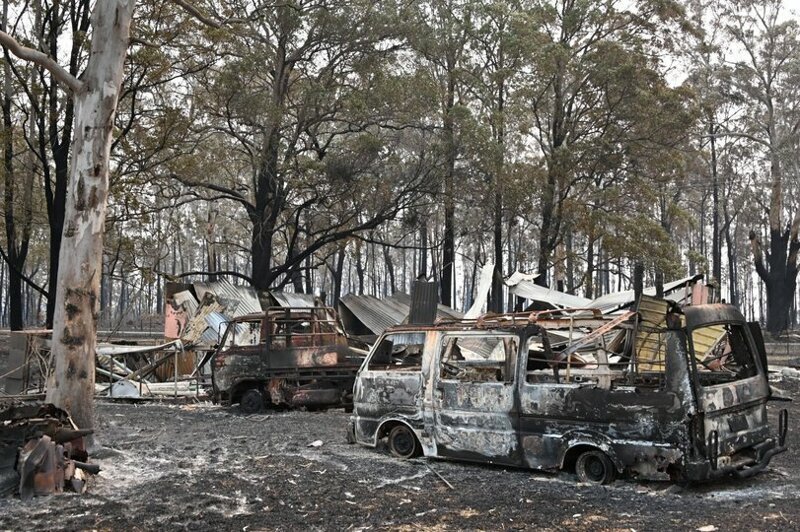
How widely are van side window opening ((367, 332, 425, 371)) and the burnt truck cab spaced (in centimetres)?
3

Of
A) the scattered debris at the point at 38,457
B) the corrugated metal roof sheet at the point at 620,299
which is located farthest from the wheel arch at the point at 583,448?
the corrugated metal roof sheet at the point at 620,299

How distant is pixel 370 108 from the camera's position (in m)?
25.7

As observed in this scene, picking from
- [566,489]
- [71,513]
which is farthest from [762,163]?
[71,513]

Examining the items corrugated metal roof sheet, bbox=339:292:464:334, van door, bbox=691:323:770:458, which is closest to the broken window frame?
van door, bbox=691:323:770:458

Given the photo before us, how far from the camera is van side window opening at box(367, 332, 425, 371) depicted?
921 centimetres

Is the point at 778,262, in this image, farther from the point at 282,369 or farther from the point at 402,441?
the point at 402,441

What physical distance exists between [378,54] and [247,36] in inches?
181

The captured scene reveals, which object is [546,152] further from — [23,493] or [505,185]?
[23,493]

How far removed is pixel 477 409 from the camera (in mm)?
8141

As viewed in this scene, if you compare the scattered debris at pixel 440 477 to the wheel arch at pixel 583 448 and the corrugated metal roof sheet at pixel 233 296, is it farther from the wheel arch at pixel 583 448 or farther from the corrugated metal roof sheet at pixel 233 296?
the corrugated metal roof sheet at pixel 233 296

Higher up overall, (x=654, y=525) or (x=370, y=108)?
(x=370, y=108)

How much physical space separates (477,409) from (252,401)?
23.8 ft

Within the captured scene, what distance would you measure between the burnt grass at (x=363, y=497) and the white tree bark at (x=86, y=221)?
962 mm

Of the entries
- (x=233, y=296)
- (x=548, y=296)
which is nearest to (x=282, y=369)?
(x=233, y=296)
